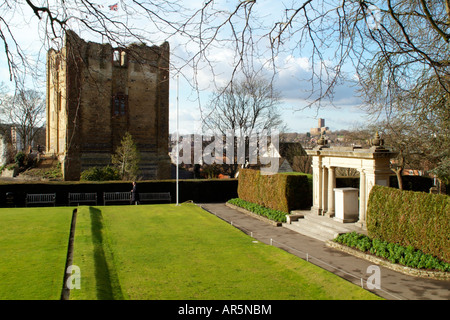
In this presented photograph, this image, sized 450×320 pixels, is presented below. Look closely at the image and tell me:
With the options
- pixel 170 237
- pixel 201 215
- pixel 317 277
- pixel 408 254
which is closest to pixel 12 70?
pixel 317 277

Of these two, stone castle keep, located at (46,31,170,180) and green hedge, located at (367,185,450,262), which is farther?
stone castle keep, located at (46,31,170,180)

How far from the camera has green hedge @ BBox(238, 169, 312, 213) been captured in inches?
861

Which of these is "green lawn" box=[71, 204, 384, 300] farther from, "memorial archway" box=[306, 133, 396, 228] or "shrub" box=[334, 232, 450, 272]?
"memorial archway" box=[306, 133, 396, 228]

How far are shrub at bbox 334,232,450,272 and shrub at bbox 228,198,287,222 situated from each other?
5.58m

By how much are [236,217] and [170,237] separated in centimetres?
872

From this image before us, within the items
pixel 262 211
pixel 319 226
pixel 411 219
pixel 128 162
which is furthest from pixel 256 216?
pixel 128 162

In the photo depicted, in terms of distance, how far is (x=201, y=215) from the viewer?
69.6ft

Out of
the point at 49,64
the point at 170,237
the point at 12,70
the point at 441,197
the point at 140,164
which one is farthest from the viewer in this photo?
the point at 140,164

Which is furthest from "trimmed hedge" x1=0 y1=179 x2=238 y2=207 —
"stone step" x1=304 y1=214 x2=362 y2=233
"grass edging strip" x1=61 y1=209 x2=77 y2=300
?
"stone step" x1=304 y1=214 x2=362 y2=233

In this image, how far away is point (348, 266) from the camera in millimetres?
12789

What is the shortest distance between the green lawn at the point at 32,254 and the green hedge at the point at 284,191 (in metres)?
11.1

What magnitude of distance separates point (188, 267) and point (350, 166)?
961cm

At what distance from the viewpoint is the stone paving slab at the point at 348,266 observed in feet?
33.6
